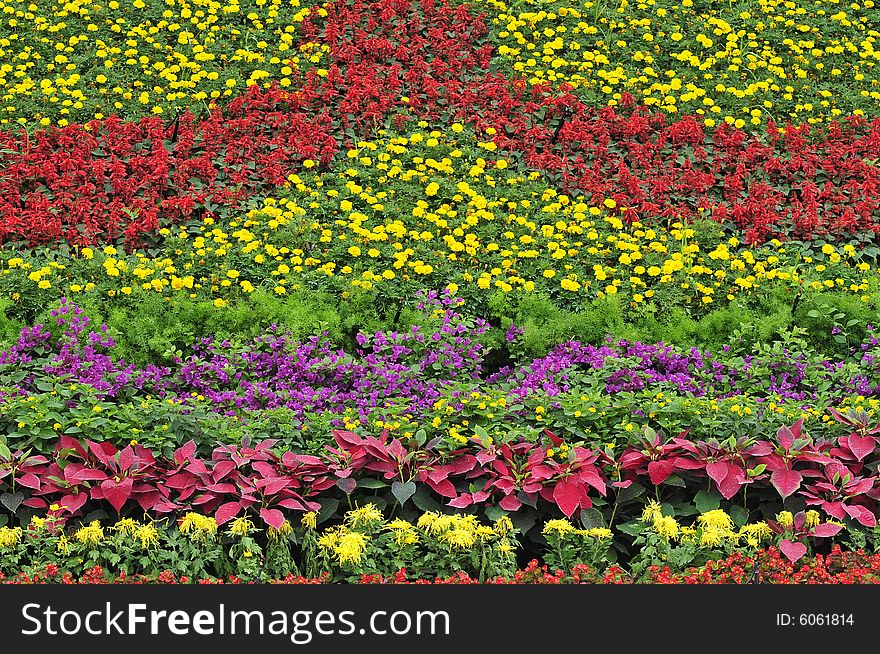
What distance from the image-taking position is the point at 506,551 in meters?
3.47

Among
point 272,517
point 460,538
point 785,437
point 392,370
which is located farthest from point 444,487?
point 785,437

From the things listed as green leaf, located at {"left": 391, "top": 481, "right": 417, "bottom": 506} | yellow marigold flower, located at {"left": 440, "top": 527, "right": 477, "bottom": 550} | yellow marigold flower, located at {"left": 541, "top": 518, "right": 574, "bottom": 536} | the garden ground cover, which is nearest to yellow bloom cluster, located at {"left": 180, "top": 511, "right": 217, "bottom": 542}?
the garden ground cover

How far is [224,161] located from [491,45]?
2.19 metres

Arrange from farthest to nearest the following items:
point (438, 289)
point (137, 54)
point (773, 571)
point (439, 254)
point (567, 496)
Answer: point (137, 54), point (439, 254), point (438, 289), point (567, 496), point (773, 571)

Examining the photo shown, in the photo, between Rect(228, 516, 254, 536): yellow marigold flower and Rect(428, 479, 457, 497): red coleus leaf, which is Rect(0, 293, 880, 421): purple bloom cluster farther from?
Rect(228, 516, 254, 536): yellow marigold flower

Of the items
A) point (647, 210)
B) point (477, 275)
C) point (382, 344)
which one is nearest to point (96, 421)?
point (382, 344)

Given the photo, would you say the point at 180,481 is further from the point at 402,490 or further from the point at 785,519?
the point at 785,519

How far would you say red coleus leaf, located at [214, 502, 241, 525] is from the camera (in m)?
3.59

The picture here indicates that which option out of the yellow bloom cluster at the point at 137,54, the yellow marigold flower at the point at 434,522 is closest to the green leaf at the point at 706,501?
the yellow marigold flower at the point at 434,522

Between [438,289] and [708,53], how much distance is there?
342cm

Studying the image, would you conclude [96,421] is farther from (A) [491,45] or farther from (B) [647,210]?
(A) [491,45]

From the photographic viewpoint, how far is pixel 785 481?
372 cm

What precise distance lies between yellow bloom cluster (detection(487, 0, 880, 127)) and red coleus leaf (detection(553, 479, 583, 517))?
3828 mm

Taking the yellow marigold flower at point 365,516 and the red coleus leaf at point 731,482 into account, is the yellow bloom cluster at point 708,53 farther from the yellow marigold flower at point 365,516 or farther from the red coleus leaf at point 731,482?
the yellow marigold flower at point 365,516
